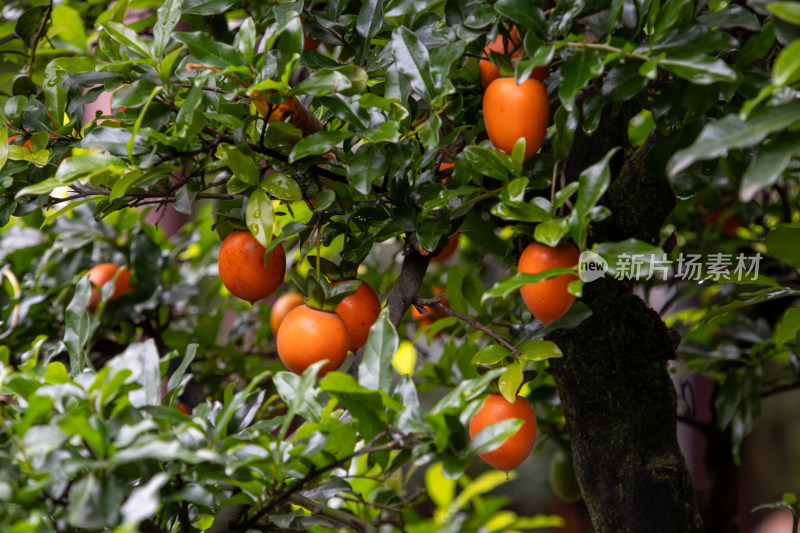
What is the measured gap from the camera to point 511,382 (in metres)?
0.59

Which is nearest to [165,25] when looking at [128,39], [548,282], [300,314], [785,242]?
[128,39]

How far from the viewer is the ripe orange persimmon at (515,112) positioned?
51 centimetres

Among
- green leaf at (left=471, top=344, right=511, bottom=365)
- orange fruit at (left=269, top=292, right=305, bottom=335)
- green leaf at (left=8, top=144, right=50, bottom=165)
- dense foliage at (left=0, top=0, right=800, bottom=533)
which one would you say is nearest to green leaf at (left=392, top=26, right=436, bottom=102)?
dense foliage at (left=0, top=0, right=800, bottom=533)

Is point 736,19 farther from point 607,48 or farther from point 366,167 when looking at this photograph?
point 366,167

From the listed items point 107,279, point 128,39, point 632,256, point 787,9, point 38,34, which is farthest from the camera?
point 107,279

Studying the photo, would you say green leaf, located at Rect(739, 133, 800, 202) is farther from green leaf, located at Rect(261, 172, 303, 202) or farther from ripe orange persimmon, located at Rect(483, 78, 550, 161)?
green leaf, located at Rect(261, 172, 303, 202)

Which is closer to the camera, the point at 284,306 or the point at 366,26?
the point at 366,26

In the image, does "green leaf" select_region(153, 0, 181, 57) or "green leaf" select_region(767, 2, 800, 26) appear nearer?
"green leaf" select_region(767, 2, 800, 26)

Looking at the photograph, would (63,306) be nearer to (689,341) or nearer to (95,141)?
(95,141)

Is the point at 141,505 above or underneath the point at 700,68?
underneath

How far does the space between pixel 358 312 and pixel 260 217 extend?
0.12 m

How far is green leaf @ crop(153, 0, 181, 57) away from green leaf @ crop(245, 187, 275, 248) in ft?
0.42

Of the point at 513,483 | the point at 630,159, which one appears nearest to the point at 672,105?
the point at 630,159

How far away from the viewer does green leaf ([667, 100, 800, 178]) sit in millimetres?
389
